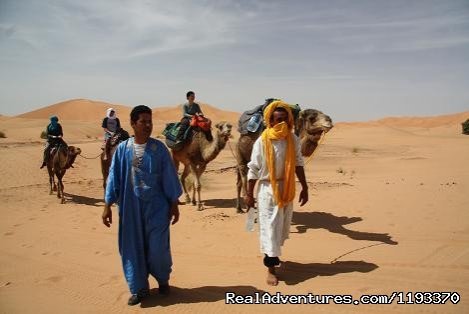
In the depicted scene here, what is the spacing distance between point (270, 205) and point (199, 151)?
5.47 metres

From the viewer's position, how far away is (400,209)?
29.5ft

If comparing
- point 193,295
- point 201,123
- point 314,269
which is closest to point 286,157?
point 314,269

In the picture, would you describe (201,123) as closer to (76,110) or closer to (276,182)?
(276,182)

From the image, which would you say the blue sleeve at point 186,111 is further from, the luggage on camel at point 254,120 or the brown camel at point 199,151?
the luggage on camel at point 254,120

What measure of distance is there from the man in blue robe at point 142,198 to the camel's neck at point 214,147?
17.0 feet

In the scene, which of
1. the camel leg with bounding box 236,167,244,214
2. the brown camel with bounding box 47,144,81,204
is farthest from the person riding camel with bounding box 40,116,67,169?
the camel leg with bounding box 236,167,244,214

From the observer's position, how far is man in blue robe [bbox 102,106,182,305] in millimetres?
4523

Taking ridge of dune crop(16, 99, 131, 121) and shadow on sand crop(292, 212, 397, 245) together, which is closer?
shadow on sand crop(292, 212, 397, 245)

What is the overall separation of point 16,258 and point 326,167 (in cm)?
1440

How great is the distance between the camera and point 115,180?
182 inches

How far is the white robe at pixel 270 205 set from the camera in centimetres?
502

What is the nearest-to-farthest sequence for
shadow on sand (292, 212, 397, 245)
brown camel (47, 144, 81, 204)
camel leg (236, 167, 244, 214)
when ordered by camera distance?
shadow on sand (292, 212, 397, 245), camel leg (236, 167, 244, 214), brown camel (47, 144, 81, 204)

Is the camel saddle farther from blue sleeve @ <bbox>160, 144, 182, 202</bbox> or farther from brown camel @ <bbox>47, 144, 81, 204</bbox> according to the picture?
blue sleeve @ <bbox>160, 144, 182, 202</bbox>

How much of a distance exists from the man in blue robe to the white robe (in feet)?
3.53
